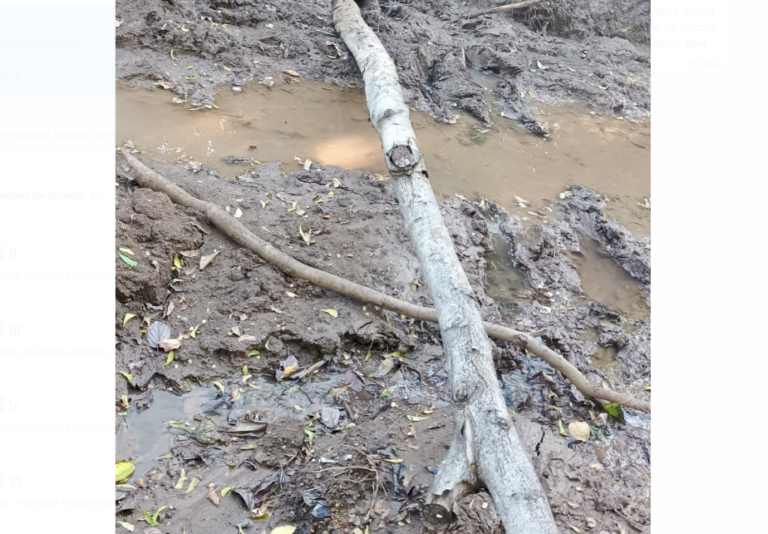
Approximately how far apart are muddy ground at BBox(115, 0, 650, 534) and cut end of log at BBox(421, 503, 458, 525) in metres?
0.19

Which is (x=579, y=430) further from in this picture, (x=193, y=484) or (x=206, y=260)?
(x=206, y=260)

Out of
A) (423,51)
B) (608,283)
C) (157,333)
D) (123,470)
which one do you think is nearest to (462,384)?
(123,470)

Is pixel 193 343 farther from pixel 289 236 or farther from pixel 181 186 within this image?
pixel 181 186

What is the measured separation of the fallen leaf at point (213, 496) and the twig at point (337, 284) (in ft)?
4.83

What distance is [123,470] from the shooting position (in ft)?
8.78

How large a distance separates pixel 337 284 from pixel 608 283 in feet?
7.99

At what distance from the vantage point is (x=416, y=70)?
678 cm

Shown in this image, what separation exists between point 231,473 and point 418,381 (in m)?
1.24

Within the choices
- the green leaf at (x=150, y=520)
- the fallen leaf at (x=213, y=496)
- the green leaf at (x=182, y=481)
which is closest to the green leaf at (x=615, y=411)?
the fallen leaf at (x=213, y=496)

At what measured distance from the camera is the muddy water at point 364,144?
505 centimetres

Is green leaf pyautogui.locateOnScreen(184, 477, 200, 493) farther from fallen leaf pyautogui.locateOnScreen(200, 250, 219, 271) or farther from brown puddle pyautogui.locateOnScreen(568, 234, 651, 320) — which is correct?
brown puddle pyautogui.locateOnScreen(568, 234, 651, 320)

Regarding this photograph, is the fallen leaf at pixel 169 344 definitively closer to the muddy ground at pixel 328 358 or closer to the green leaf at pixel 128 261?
the muddy ground at pixel 328 358

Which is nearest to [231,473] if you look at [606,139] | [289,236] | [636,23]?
[289,236]

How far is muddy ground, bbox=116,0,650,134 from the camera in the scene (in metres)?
5.93
